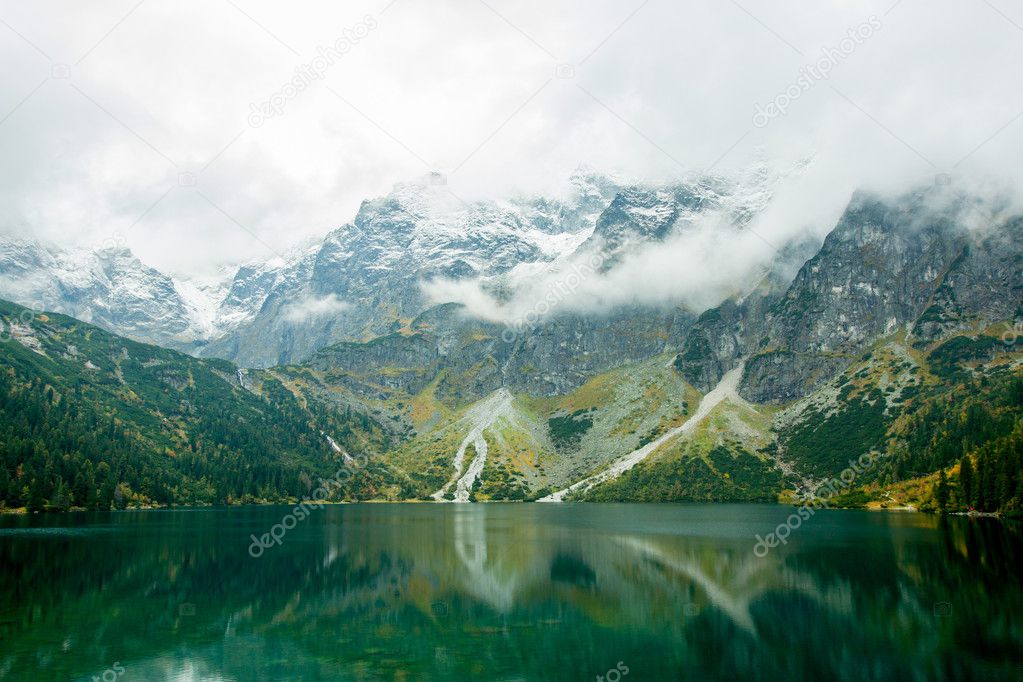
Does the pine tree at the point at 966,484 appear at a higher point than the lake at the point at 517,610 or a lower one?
higher

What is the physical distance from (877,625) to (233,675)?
42950mm

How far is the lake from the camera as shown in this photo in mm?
43812

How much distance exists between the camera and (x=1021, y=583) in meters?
62.9

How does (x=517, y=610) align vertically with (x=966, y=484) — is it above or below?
below

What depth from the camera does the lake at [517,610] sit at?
43.8m

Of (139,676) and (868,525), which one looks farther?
(868,525)

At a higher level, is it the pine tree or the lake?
the pine tree

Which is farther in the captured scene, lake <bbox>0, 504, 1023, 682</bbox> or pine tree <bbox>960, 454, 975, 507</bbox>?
pine tree <bbox>960, 454, 975, 507</bbox>

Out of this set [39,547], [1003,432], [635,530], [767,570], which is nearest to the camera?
[767,570]

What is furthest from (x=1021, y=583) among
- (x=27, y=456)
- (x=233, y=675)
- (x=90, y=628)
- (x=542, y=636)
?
(x=27, y=456)

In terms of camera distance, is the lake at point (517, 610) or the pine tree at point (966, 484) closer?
the lake at point (517, 610)

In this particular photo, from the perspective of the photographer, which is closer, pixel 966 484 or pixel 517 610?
pixel 517 610

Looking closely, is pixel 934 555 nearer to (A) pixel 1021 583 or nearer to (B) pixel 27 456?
(A) pixel 1021 583

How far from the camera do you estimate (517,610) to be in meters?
61.7
